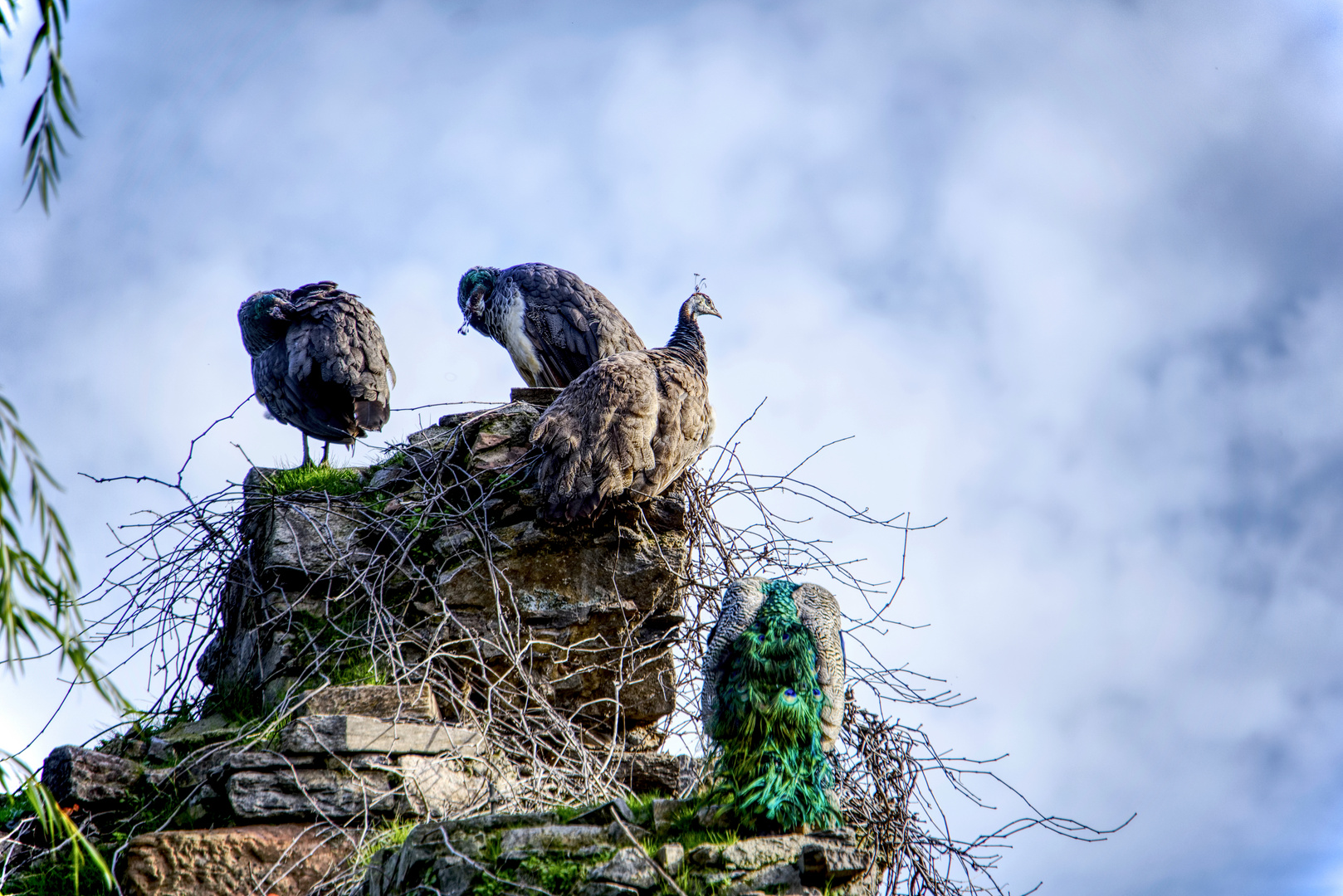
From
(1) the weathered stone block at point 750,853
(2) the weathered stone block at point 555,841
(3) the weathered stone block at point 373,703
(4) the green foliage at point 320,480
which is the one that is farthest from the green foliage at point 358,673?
(1) the weathered stone block at point 750,853

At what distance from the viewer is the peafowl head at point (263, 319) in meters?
8.05

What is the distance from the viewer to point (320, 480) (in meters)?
6.88

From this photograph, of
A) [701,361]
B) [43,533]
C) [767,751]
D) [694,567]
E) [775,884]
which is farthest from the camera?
[701,361]

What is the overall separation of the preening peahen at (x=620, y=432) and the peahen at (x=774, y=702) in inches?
65.0

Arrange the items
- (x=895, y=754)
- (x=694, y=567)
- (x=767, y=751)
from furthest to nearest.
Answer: (x=694, y=567) → (x=895, y=754) → (x=767, y=751)

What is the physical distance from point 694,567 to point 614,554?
56 centimetres

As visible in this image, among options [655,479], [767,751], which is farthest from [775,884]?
[655,479]

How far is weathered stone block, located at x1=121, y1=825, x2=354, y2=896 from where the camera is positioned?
15.8ft

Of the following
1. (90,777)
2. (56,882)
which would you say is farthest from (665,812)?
(90,777)

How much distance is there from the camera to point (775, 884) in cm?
379

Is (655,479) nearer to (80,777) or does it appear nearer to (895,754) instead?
(895,754)

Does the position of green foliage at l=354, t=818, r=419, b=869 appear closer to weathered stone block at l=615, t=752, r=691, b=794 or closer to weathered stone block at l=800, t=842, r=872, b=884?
weathered stone block at l=615, t=752, r=691, b=794

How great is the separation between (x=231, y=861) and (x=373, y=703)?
993 millimetres

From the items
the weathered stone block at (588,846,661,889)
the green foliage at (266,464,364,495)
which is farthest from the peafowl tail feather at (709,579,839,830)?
the green foliage at (266,464,364,495)
